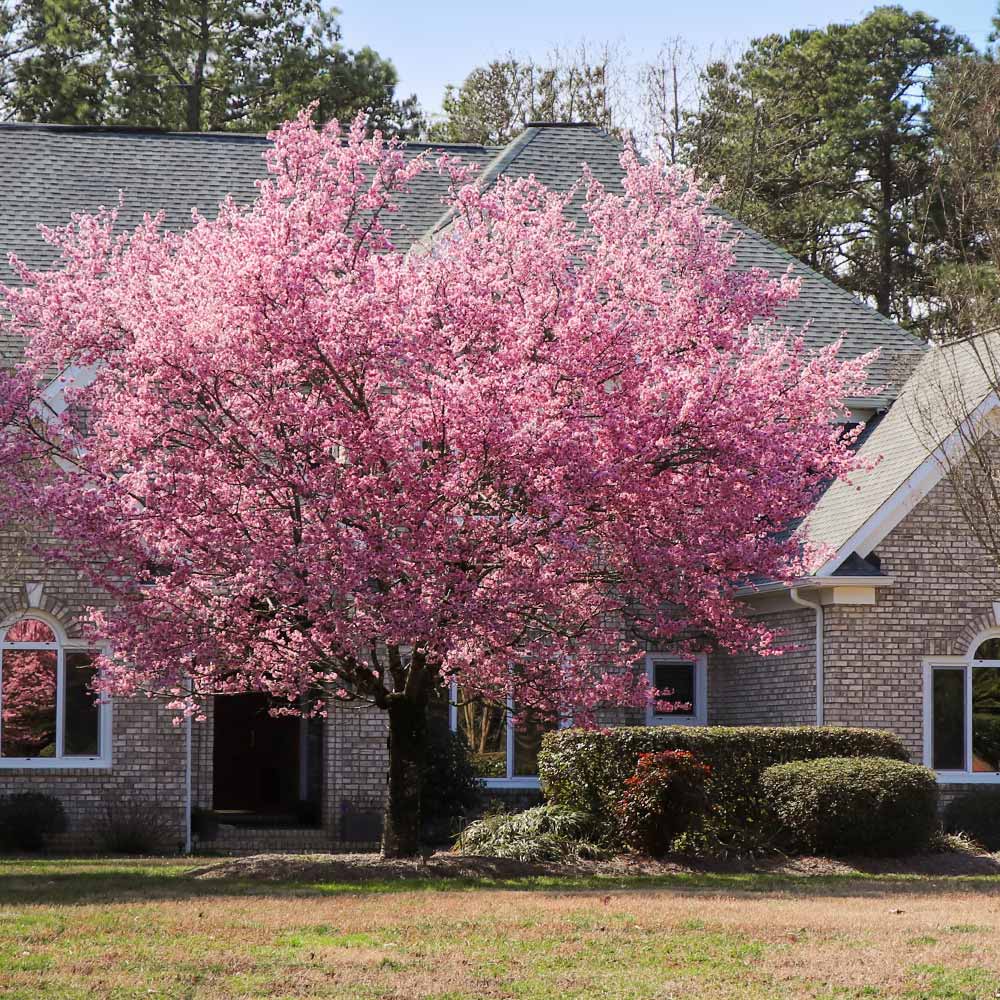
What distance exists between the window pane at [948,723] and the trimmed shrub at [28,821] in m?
10.3

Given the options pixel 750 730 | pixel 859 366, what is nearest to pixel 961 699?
pixel 750 730

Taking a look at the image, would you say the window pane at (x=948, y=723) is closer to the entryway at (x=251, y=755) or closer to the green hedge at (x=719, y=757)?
the green hedge at (x=719, y=757)

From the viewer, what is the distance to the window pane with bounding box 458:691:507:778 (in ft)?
68.1

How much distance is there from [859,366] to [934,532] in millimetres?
4511

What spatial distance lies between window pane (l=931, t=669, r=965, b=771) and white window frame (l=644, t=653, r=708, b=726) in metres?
3.12

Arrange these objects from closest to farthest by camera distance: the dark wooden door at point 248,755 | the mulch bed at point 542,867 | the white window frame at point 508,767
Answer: the mulch bed at point 542,867, the white window frame at point 508,767, the dark wooden door at point 248,755

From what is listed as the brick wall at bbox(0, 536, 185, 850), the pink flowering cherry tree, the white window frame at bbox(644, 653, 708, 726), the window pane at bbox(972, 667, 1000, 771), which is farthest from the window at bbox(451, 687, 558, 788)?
the pink flowering cherry tree

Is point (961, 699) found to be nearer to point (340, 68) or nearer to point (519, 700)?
point (519, 700)

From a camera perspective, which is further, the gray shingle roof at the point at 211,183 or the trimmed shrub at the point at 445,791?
the gray shingle roof at the point at 211,183

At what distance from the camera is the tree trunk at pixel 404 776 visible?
15789 mm

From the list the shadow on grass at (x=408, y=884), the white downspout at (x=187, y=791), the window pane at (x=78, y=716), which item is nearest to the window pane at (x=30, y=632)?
the window pane at (x=78, y=716)

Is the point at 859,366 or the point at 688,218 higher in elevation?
the point at 688,218

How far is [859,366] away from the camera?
15656 millimetres

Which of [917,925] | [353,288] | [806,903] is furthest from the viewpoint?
[353,288]
